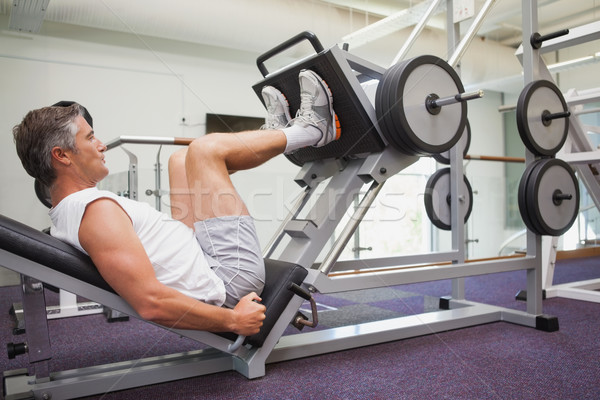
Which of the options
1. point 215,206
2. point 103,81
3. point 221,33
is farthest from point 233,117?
point 215,206

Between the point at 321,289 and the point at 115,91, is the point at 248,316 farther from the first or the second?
the point at 115,91

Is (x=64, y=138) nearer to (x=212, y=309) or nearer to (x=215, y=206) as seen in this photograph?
(x=215, y=206)

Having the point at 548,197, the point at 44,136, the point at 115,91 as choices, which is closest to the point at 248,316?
the point at 44,136

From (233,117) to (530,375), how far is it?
12.6 ft

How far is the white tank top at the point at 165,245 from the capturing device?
1194mm

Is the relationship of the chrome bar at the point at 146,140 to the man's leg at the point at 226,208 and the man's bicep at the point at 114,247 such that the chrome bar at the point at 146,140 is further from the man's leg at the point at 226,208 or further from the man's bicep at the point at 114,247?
the man's bicep at the point at 114,247

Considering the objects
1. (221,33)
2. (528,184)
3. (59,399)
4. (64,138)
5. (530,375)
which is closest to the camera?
(64,138)

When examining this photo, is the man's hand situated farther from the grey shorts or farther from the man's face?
the man's face

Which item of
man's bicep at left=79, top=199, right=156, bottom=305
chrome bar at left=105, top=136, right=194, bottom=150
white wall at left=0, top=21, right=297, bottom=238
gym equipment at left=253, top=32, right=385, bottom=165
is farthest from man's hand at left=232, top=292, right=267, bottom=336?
white wall at left=0, top=21, right=297, bottom=238

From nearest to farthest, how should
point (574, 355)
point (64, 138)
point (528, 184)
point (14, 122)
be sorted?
point (64, 138) → point (574, 355) → point (528, 184) → point (14, 122)

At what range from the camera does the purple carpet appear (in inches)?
52.9

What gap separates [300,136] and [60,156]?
75 centimetres

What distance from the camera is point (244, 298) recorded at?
134cm

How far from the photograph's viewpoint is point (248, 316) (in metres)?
1.31
